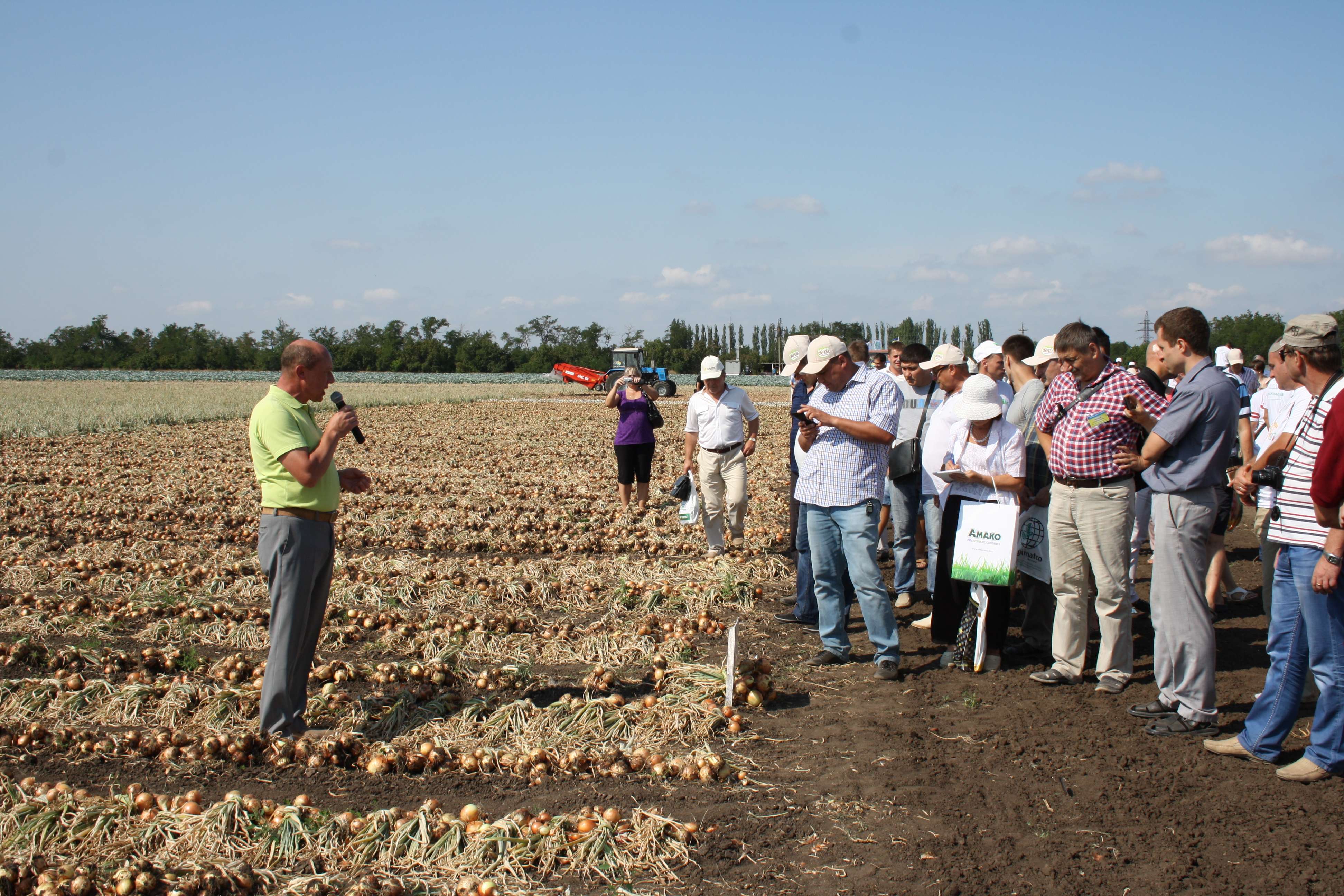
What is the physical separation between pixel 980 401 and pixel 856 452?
2.91ft

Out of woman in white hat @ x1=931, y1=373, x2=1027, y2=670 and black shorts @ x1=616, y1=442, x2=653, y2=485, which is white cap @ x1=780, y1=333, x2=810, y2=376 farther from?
black shorts @ x1=616, y1=442, x2=653, y2=485

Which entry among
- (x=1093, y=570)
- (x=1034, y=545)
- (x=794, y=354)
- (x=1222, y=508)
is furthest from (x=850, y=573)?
(x=1222, y=508)

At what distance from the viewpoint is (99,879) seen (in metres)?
3.34

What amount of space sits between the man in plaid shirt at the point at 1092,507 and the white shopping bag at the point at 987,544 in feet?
0.77

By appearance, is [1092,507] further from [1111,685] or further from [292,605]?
[292,605]

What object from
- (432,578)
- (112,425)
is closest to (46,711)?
(432,578)

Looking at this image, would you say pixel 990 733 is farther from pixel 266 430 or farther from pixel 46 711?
pixel 46 711

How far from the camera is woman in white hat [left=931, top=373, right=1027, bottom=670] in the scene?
18.3ft

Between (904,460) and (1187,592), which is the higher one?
(904,460)

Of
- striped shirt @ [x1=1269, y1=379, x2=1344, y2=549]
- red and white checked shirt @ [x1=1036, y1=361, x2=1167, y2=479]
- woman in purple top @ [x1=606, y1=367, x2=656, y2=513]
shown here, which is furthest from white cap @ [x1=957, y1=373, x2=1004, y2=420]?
woman in purple top @ [x1=606, y1=367, x2=656, y2=513]

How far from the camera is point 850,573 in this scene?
5.55m

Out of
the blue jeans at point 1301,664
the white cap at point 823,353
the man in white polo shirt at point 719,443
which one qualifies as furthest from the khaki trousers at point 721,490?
the blue jeans at point 1301,664

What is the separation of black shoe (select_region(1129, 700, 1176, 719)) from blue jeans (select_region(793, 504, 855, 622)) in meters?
2.11

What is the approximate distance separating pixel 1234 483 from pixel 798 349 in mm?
3202
